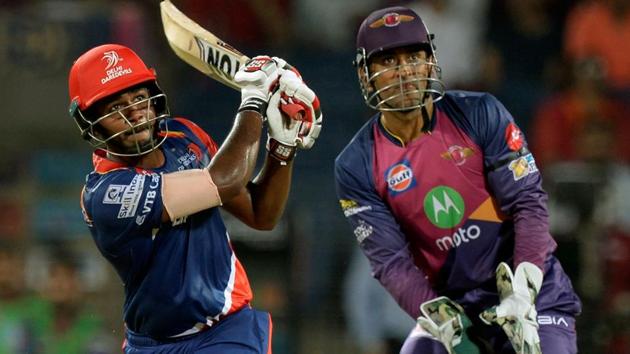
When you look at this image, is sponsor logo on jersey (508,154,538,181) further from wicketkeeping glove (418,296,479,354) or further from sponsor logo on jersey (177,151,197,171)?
sponsor logo on jersey (177,151,197,171)

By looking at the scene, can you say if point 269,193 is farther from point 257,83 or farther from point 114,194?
point 114,194

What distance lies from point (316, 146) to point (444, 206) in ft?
13.0

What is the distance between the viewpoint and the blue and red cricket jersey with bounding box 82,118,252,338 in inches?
173

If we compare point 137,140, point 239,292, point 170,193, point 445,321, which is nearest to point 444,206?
point 445,321

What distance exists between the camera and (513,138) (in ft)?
16.0

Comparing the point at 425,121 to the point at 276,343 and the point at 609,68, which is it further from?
the point at 609,68

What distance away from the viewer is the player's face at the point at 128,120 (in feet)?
14.7

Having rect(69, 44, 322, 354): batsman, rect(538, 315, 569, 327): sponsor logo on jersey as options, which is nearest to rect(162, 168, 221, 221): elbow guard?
rect(69, 44, 322, 354): batsman

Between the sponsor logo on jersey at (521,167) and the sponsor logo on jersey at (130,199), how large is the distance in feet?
4.72

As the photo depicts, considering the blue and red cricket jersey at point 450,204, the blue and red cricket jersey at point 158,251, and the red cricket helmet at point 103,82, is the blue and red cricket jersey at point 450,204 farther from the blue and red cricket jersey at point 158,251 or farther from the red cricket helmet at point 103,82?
the red cricket helmet at point 103,82

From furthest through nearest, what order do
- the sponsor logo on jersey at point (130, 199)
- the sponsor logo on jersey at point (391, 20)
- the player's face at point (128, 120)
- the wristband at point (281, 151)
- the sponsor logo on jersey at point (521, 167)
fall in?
1. the sponsor logo on jersey at point (391, 20)
2. the sponsor logo on jersey at point (521, 167)
3. the wristband at point (281, 151)
4. the player's face at point (128, 120)
5. the sponsor logo on jersey at point (130, 199)

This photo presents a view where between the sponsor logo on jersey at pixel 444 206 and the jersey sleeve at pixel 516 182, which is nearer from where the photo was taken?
the jersey sleeve at pixel 516 182

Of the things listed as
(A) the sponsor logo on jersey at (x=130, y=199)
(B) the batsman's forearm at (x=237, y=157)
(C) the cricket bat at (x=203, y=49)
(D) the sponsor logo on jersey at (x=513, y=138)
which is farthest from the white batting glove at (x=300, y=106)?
(D) the sponsor logo on jersey at (x=513, y=138)

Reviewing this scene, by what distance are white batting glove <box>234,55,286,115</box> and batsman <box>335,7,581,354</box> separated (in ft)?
1.66
